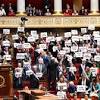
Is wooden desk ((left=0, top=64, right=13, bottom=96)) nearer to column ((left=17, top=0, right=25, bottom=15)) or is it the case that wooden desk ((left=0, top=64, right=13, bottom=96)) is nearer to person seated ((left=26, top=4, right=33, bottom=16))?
person seated ((left=26, top=4, right=33, bottom=16))

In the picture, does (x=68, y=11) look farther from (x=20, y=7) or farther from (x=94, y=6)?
(x=20, y=7)

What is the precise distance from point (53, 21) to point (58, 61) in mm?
8352

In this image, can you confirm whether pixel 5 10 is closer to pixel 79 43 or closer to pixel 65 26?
pixel 65 26

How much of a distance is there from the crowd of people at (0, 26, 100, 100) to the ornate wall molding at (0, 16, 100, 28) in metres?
5.30

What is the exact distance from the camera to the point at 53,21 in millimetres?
38688

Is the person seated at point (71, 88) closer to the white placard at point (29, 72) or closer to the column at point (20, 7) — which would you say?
the white placard at point (29, 72)

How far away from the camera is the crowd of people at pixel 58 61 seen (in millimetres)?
28344

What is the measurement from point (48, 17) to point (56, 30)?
3.92 feet

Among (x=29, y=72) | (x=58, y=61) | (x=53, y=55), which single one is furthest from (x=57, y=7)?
(x=29, y=72)

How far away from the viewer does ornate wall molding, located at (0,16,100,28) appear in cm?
3825

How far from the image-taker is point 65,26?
127 feet

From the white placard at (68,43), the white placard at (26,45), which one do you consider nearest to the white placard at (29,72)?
the white placard at (26,45)

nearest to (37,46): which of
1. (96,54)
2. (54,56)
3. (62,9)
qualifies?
(54,56)

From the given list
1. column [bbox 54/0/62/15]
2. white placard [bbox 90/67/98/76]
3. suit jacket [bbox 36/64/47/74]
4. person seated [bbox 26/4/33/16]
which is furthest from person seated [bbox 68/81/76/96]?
column [bbox 54/0/62/15]
